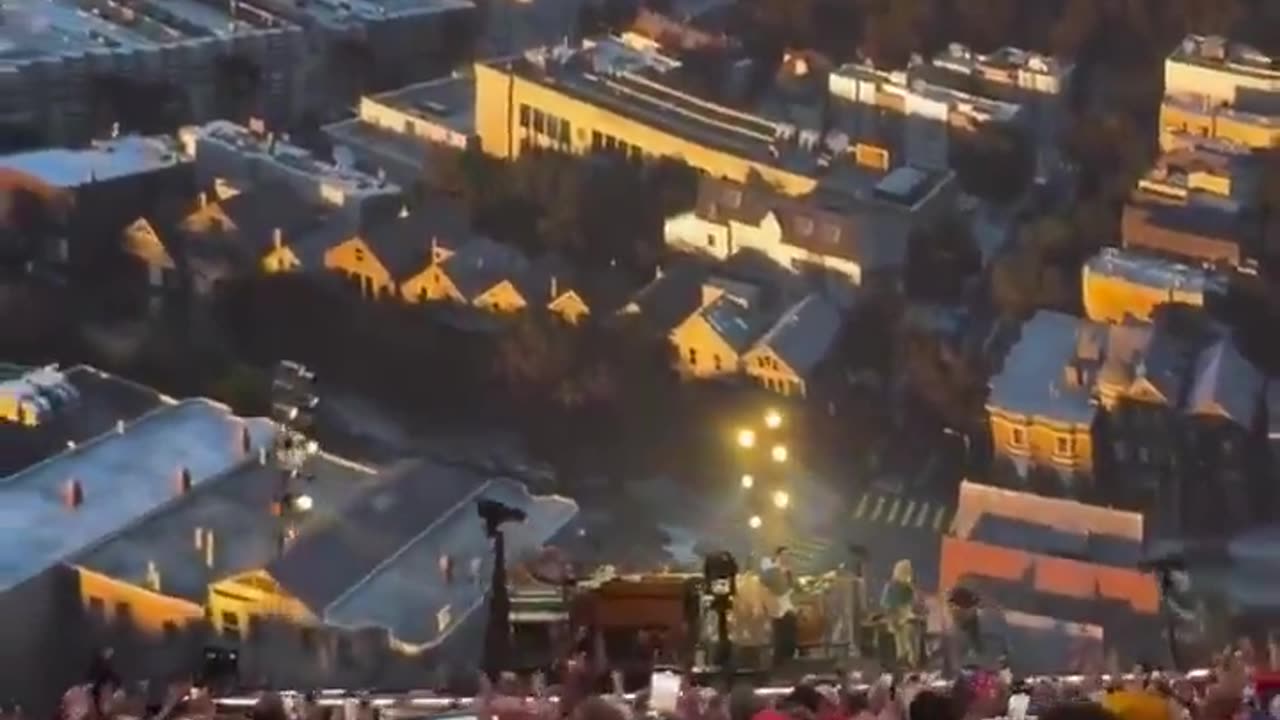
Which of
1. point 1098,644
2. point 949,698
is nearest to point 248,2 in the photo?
point 1098,644

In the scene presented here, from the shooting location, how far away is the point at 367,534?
29.3 ft

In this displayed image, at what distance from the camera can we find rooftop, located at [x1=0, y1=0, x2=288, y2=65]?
371 inches

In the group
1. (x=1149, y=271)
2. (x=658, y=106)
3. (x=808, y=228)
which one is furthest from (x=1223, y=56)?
(x=658, y=106)

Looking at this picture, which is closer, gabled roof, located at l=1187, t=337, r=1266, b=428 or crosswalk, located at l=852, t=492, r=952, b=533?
crosswalk, located at l=852, t=492, r=952, b=533

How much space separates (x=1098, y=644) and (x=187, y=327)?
4044mm

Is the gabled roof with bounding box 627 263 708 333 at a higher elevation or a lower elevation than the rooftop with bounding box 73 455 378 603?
higher

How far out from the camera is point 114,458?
29.5 feet

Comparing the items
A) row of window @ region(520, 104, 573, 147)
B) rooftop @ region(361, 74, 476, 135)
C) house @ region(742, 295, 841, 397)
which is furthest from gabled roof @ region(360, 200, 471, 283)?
house @ region(742, 295, 841, 397)

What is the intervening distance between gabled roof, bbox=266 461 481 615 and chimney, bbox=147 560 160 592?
452mm

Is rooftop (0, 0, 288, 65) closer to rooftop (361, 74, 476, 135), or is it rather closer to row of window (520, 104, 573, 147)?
rooftop (361, 74, 476, 135)

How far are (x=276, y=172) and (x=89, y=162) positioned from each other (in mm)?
786

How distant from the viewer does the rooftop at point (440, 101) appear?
31.6 ft

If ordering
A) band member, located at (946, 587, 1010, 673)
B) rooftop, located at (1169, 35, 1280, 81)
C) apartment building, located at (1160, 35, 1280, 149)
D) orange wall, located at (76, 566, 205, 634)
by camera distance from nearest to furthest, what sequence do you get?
orange wall, located at (76, 566, 205, 634), band member, located at (946, 587, 1010, 673), apartment building, located at (1160, 35, 1280, 149), rooftop, located at (1169, 35, 1280, 81)

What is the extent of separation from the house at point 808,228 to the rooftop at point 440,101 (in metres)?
1.02
